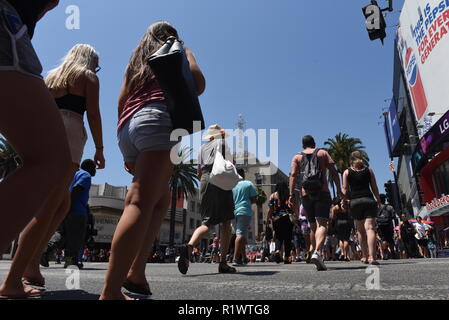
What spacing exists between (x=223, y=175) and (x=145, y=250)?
2.19 m

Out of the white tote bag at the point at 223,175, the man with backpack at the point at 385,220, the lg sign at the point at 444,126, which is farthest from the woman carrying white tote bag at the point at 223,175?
the lg sign at the point at 444,126

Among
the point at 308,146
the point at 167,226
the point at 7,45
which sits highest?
the point at 167,226

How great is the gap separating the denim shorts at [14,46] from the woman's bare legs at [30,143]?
34 mm

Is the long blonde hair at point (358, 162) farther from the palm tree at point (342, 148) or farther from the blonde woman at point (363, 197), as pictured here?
the palm tree at point (342, 148)

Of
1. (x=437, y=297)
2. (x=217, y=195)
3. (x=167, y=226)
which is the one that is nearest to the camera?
(x=437, y=297)

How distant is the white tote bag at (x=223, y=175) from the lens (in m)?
4.50

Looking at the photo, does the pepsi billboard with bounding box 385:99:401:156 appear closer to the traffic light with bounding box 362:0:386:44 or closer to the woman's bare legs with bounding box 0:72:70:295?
the traffic light with bounding box 362:0:386:44

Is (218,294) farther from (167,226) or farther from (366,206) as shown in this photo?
(167,226)
